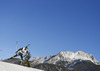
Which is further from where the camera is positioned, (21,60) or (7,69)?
(21,60)

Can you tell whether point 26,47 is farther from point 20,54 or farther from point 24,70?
point 24,70

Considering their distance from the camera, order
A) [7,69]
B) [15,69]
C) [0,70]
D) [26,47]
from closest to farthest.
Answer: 1. [0,70]
2. [7,69]
3. [15,69]
4. [26,47]

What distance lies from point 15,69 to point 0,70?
5.47 ft

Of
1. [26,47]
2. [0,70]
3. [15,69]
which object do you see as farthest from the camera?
[26,47]

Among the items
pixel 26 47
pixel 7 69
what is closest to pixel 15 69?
pixel 7 69

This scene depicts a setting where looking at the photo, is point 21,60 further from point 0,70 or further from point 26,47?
point 0,70

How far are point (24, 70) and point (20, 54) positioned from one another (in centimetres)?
895

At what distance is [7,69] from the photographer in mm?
12000

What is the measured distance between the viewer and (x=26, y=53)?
2245 cm

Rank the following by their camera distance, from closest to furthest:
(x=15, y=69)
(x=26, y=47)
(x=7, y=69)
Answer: (x=7, y=69) < (x=15, y=69) < (x=26, y=47)

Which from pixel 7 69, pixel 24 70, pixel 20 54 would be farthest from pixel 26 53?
Answer: pixel 7 69

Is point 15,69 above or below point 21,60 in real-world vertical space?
below

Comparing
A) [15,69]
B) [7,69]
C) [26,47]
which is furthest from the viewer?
[26,47]

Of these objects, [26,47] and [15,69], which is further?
[26,47]
